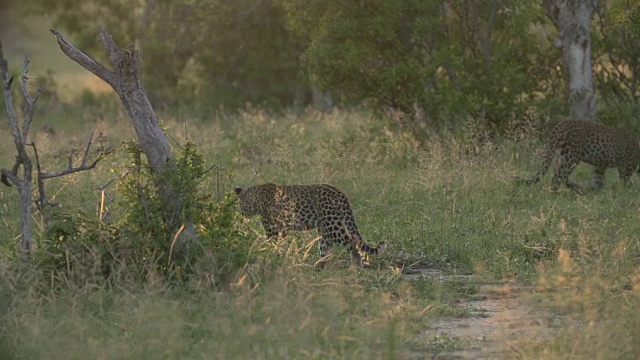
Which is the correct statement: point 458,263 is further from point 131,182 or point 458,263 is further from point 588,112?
point 588,112

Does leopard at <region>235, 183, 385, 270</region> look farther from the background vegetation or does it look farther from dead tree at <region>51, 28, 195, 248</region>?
dead tree at <region>51, 28, 195, 248</region>

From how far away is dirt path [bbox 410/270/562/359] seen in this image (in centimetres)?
682

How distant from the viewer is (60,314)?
7.16 m

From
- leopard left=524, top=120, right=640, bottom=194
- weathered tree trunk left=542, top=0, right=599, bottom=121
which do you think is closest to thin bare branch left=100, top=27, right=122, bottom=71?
leopard left=524, top=120, right=640, bottom=194

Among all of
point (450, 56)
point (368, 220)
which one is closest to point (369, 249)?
point (368, 220)

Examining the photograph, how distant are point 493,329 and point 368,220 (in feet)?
14.1

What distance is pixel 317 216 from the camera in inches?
395

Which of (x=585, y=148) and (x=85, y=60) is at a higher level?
(x=85, y=60)

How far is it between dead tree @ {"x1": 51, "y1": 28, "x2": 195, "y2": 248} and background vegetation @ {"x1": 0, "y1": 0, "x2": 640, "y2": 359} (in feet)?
0.51

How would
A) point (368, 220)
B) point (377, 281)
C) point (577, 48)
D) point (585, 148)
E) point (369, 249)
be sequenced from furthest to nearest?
1. point (577, 48)
2. point (585, 148)
3. point (368, 220)
4. point (369, 249)
5. point (377, 281)

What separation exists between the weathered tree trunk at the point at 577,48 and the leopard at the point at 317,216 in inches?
275

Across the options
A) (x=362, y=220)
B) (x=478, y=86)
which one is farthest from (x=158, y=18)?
(x=362, y=220)

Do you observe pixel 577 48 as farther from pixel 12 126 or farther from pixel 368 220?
pixel 12 126

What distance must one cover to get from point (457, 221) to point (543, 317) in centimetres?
366
